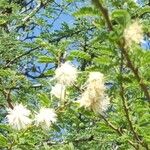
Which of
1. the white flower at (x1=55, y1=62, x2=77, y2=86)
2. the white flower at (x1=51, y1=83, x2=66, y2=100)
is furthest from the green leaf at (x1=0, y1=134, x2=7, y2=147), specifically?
the white flower at (x1=55, y1=62, x2=77, y2=86)

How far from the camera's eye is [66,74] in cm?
289

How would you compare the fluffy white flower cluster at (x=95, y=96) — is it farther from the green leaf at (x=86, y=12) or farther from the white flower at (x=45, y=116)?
the white flower at (x=45, y=116)

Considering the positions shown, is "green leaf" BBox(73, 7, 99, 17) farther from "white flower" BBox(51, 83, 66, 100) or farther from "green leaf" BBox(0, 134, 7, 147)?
"green leaf" BBox(0, 134, 7, 147)

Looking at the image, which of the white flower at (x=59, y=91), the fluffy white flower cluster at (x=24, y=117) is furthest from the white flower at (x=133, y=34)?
the fluffy white flower cluster at (x=24, y=117)

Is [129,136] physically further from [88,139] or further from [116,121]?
[88,139]

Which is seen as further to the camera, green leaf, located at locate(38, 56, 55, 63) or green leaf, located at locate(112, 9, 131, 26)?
green leaf, located at locate(38, 56, 55, 63)

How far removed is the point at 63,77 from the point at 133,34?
0.63 metres

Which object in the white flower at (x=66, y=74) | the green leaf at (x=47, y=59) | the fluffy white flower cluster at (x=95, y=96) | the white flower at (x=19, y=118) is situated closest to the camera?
the fluffy white flower cluster at (x=95, y=96)

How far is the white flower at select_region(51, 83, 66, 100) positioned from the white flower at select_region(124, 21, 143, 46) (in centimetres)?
67

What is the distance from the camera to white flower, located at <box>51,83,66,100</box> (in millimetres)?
2965

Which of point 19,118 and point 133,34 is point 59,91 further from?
point 133,34

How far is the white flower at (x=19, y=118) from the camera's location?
9.78 ft

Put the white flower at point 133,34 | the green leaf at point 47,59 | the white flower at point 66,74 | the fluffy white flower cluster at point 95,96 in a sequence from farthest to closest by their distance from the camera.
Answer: the green leaf at point 47,59
the white flower at point 66,74
the fluffy white flower cluster at point 95,96
the white flower at point 133,34

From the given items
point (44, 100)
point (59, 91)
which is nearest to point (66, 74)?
point (59, 91)
